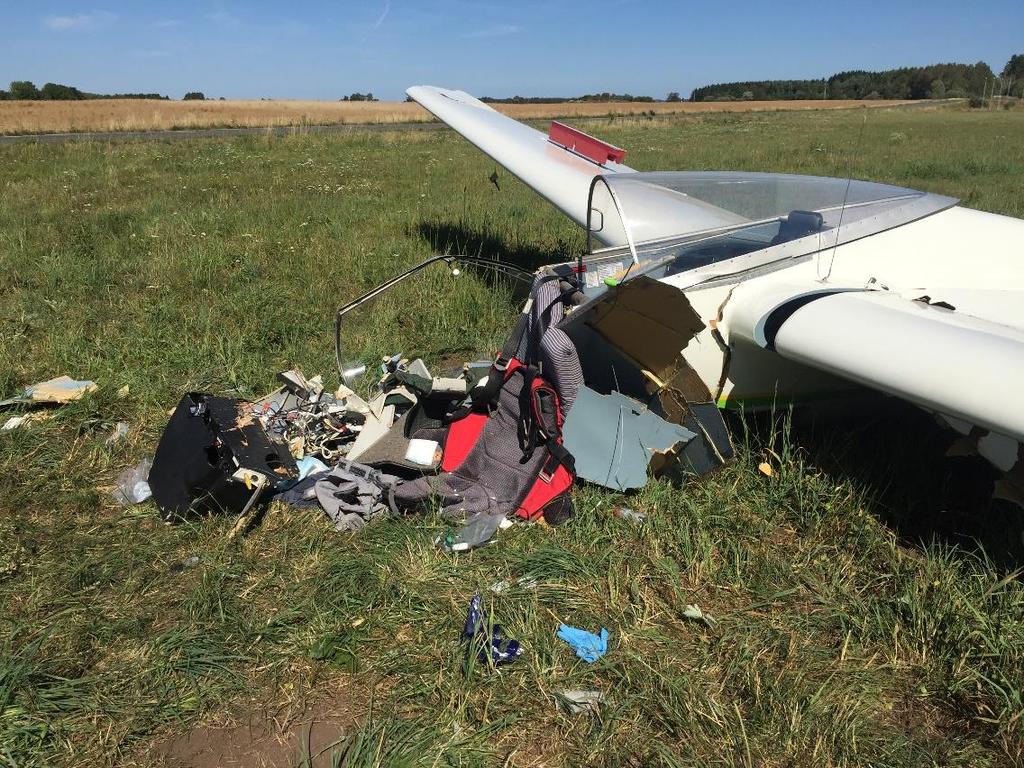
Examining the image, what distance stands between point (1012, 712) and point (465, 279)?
4.90 metres

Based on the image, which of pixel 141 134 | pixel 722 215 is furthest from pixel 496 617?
pixel 141 134

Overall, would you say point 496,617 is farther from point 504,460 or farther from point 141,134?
point 141,134

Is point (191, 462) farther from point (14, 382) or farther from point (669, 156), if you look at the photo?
point (669, 156)

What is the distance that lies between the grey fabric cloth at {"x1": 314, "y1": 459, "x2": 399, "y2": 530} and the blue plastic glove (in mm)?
1144

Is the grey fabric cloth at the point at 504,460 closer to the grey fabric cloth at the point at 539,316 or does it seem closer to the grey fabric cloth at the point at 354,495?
the grey fabric cloth at the point at 539,316

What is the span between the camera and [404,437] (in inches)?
149

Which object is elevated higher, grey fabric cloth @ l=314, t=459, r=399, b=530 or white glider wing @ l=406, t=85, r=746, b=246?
white glider wing @ l=406, t=85, r=746, b=246

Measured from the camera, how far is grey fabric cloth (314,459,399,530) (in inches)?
131

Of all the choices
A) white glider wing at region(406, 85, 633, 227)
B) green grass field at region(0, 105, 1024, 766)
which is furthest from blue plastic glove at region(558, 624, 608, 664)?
white glider wing at region(406, 85, 633, 227)

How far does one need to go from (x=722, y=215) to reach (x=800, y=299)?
143 cm

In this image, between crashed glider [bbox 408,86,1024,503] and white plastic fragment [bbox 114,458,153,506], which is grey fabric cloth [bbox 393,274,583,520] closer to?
crashed glider [bbox 408,86,1024,503]

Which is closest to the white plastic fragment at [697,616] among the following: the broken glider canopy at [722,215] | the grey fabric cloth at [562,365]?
the grey fabric cloth at [562,365]

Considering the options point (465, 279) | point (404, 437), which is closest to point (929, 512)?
point (404, 437)

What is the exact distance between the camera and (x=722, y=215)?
4551 mm
